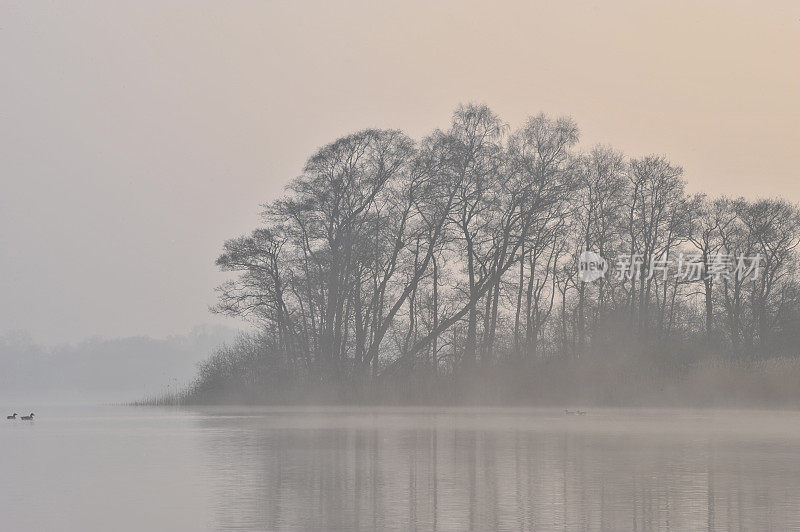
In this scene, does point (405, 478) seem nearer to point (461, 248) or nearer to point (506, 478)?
point (506, 478)

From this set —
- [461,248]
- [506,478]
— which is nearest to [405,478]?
[506,478]

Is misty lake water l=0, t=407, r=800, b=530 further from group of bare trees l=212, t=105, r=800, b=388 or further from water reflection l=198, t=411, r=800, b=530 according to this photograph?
group of bare trees l=212, t=105, r=800, b=388

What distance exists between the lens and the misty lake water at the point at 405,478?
11.4 meters

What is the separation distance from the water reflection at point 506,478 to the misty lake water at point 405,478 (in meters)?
0.03

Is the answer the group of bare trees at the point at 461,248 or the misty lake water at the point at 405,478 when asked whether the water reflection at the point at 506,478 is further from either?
the group of bare trees at the point at 461,248

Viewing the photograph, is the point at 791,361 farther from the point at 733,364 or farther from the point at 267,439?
the point at 267,439

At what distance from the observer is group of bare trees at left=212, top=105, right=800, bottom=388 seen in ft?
158

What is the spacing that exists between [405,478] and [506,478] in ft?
4.29

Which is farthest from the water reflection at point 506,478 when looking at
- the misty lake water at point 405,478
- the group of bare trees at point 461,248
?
the group of bare trees at point 461,248

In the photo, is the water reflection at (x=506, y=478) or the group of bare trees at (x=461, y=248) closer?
the water reflection at (x=506, y=478)

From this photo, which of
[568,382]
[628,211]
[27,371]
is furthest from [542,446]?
[27,371]

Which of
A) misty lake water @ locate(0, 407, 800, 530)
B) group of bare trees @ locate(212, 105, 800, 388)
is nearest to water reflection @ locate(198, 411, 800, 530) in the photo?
misty lake water @ locate(0, 407, 800, 530)

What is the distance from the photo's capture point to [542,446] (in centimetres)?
2103

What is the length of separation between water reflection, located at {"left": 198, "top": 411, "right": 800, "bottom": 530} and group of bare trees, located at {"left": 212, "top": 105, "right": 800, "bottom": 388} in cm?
2176
